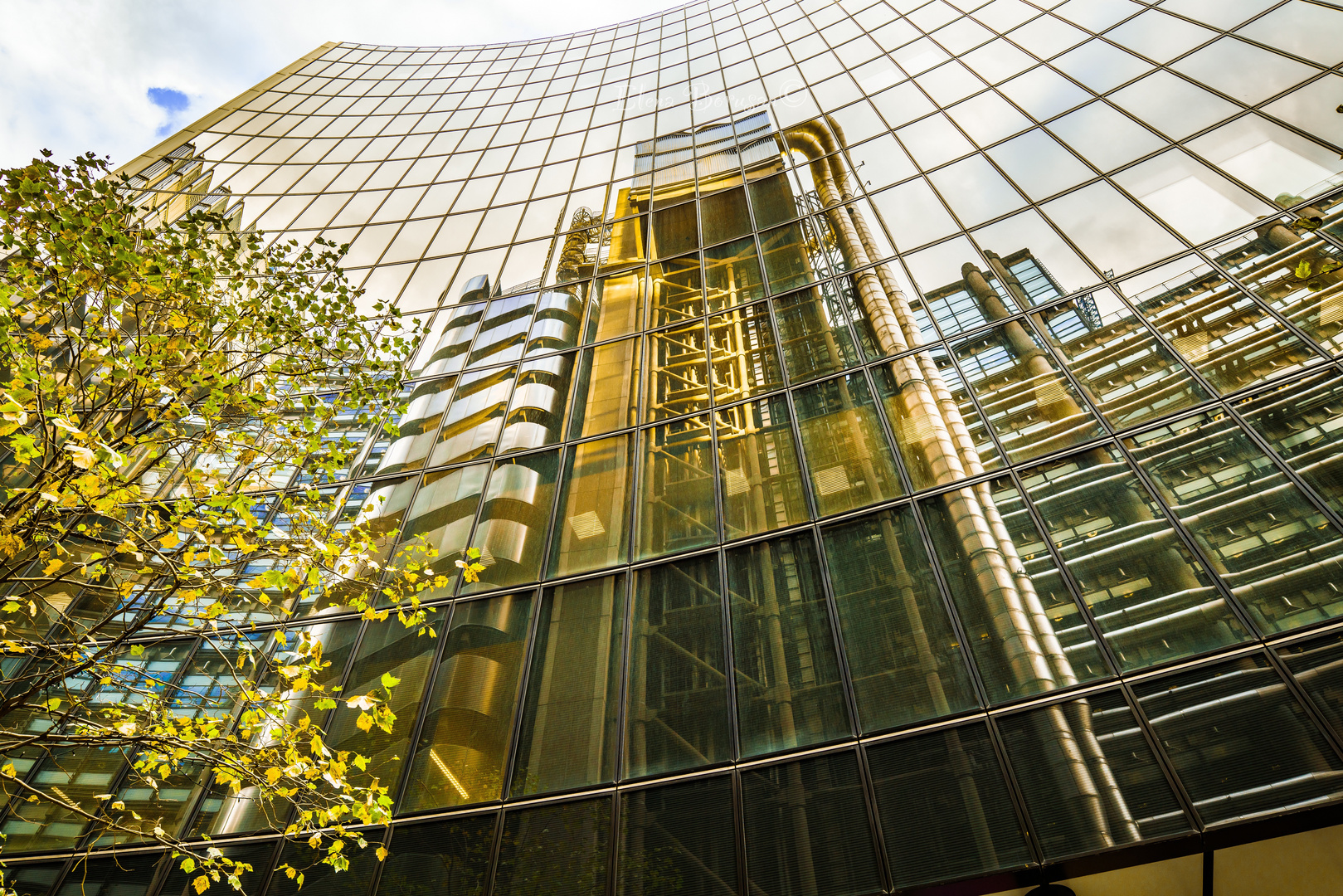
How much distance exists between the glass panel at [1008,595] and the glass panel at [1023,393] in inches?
37.4

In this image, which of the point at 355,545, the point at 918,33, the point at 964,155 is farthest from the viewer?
the point at 918,33

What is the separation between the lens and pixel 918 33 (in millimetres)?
20766

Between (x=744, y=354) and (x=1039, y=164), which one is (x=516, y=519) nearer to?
(x=744, y=354)

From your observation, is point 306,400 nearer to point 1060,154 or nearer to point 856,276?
point 856,276

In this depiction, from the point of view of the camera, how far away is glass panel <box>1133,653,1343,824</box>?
263 inches

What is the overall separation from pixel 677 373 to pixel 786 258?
3993 mm

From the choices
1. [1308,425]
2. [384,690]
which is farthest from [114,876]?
[1308,425]

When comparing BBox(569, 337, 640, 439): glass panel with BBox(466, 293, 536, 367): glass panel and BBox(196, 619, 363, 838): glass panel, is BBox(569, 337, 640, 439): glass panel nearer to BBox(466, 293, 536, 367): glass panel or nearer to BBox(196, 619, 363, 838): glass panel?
BBox(466, 293, 536, 367): glass panel

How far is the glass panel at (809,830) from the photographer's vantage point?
24.8 ft

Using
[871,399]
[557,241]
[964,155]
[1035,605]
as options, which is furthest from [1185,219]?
[557,241]

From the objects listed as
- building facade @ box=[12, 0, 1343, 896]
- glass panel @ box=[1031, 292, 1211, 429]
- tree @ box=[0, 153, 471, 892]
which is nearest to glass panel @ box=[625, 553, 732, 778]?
building facade @ box=[12, 0, 1343, 896]

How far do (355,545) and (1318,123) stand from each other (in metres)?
16.9

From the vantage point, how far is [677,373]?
1405 cm

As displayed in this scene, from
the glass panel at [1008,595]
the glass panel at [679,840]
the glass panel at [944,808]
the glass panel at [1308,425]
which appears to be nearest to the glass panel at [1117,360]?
the glass panel at [1308,425]
